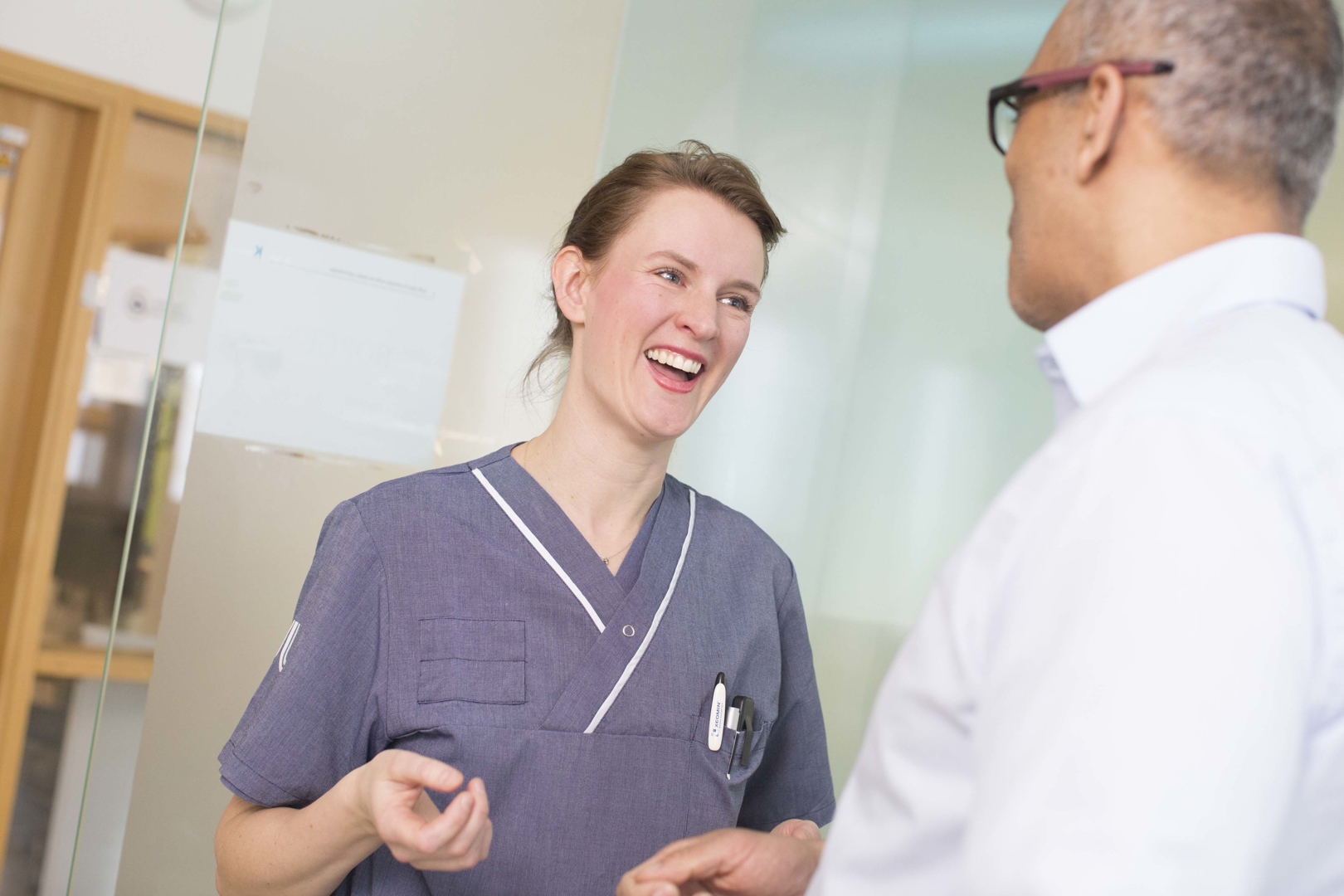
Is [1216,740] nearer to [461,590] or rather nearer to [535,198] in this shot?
[461,590]

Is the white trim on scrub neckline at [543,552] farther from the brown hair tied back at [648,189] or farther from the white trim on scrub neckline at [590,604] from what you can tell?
the brown hair tied back at [648,189]

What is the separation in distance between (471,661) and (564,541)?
0.17m

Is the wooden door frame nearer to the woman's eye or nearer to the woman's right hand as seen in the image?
the woman's eye

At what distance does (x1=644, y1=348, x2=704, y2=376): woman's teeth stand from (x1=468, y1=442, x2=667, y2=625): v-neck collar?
0.19 meters

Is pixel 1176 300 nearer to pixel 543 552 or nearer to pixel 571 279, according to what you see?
pixel 543 552

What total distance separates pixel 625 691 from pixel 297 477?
0.84 meters

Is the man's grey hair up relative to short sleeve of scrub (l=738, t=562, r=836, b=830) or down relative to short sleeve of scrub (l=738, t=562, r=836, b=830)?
up

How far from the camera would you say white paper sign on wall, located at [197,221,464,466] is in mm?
1699

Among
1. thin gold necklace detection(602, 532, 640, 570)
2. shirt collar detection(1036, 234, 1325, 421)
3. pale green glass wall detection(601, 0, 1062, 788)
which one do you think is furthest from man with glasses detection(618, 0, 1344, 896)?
pale green glass wall detection(601, 0, 1062, 788)

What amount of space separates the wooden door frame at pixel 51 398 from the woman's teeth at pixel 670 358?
211cm

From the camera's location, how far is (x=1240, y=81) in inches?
24.2

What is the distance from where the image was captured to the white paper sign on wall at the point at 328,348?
Result: 170 centimetres

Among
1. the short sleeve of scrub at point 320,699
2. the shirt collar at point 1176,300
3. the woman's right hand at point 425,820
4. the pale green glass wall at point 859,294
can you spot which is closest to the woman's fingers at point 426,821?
the woman's right hand at point 425,820

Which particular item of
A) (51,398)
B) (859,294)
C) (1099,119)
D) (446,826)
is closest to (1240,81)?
(1099,119)
